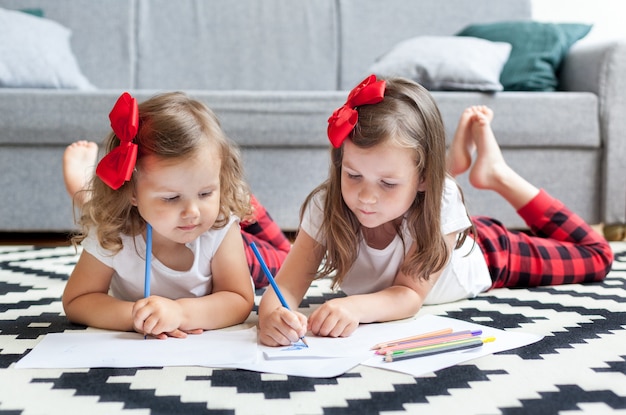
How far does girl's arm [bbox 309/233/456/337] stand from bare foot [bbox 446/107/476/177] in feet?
1.41

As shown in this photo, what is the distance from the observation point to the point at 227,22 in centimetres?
262

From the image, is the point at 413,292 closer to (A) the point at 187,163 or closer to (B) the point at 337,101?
(A) the point at 187,163

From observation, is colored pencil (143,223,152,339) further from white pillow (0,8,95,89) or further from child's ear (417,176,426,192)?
white pillow (0,8,95,89)

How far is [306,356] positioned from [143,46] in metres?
1.92

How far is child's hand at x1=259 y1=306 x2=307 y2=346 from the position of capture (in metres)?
0.96

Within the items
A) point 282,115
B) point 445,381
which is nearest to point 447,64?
point 282,115

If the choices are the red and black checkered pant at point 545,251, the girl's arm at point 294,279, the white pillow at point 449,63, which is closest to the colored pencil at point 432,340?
the girl's arm at point 294,279

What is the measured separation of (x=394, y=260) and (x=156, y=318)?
0.40m

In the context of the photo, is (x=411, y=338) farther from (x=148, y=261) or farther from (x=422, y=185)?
(x=148, y=261)

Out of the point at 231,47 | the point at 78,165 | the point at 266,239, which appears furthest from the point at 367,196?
the point at 231,47

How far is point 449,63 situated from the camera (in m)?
2.15

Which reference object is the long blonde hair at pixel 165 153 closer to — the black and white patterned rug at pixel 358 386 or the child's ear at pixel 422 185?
the black and white patterned rug at pixel 358 386

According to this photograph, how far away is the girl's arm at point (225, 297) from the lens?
3.48 feet

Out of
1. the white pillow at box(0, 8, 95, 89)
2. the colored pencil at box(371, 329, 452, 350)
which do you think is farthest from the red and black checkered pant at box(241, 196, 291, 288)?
the white pillow at box(0, 8, 95, 89)
